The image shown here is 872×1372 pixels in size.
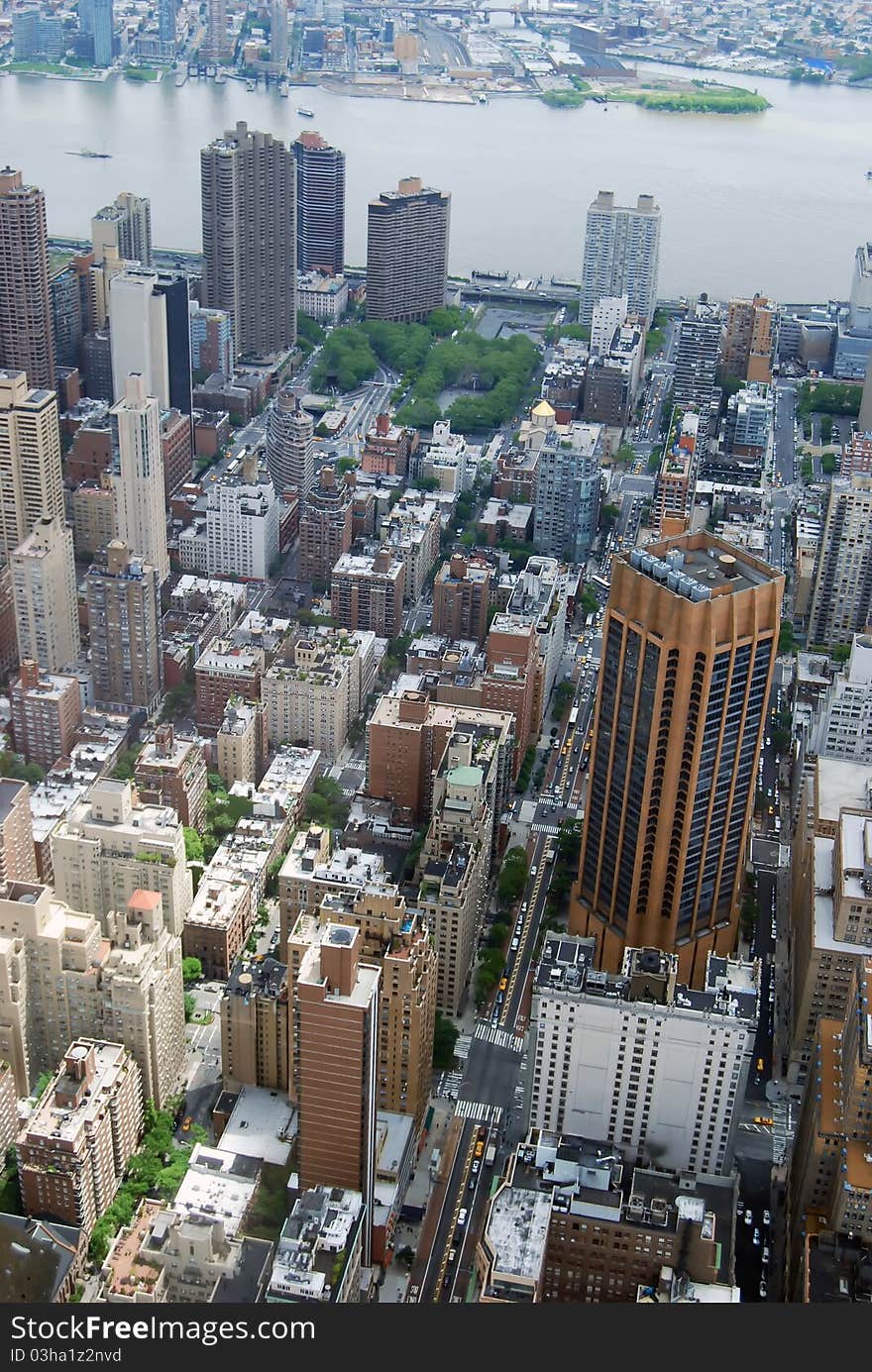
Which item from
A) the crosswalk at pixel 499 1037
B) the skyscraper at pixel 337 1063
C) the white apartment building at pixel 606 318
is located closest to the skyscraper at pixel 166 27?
the white apartment building at pixel 606 318

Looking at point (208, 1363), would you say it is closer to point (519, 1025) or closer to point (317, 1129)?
point (317, 1129)

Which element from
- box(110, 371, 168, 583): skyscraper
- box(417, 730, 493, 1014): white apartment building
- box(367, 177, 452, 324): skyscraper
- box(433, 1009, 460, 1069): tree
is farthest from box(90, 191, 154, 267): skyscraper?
box(433, 1009, 460, 1069): tree

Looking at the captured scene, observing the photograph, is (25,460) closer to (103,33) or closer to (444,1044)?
(444,1044)

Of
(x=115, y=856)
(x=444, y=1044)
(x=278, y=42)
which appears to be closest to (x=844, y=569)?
(x=444, y=1044)

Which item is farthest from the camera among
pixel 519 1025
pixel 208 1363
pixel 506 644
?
pixel 506 644

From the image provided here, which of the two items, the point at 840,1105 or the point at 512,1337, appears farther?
the point at 840,1105

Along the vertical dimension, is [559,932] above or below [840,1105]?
below

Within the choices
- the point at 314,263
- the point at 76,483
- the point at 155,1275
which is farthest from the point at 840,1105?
the point at 314,263
